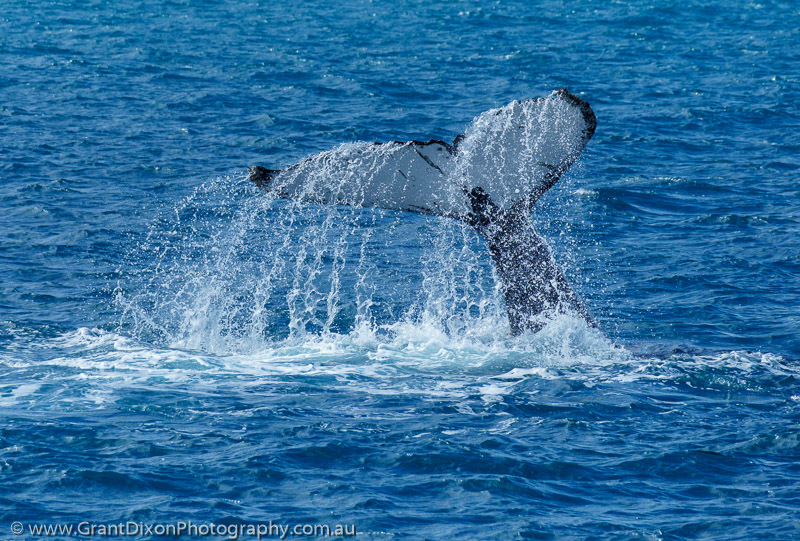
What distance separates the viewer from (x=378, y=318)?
1712cm

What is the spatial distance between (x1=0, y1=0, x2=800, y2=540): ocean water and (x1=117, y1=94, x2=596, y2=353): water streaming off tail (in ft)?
0.27

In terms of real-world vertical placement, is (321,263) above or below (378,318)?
above

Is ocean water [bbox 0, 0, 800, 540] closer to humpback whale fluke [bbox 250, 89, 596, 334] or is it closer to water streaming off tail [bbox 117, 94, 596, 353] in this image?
water streaming off tail [bbox 117, 94, 596, 353]

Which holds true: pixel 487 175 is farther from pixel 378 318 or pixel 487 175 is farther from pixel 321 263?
pixel 321 263

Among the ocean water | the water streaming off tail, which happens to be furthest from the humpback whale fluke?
the ocean water

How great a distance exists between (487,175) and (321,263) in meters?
7.43

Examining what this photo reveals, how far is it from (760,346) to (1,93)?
23.6m

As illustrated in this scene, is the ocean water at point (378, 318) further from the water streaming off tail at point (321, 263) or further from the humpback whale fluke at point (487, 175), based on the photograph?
the humpback whale fluke at point (487, 175)

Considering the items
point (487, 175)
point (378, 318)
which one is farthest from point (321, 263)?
point (487, 175)

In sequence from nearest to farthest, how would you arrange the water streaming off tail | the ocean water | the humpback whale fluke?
1. the ocean water
2. the humpback whale fluke
3. the water streaming off tail

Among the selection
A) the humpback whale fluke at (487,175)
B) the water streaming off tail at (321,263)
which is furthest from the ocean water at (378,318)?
the humpback whale fluke at (487,175)

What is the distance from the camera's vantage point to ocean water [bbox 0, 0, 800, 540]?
10.9 metres

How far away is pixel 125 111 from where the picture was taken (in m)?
30.6

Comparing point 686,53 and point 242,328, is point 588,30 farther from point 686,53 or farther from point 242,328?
point 242,328
